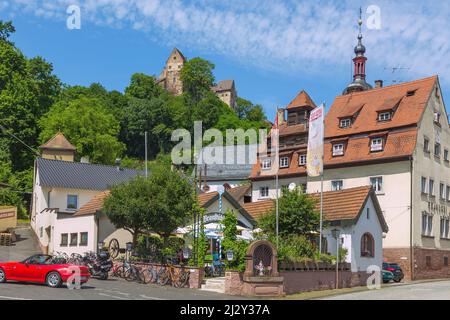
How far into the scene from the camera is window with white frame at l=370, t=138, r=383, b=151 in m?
49.6

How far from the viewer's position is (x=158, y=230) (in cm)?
3353

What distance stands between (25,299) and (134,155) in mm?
99226

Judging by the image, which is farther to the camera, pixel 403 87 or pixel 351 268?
pixel 403 87

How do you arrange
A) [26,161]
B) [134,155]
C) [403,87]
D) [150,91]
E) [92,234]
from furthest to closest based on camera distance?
1. [150,91]
2. [134,155]
3. [26,161]
4. [403,87]
5. [92,234]

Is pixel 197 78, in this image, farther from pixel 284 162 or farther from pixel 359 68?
pixel 284 162

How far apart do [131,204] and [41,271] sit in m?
8.19

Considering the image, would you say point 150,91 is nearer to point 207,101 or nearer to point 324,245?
point 207,101

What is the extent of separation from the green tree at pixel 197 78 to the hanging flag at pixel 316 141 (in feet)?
341

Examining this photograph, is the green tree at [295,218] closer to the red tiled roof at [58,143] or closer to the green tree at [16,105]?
the red tiled roof at [58,143]

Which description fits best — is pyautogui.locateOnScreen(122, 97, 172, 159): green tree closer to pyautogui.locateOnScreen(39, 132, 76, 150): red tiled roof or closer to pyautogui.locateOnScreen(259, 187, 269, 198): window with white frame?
pyautogui.locateOnScreen(39, 132, 76, 150): red tiled roof

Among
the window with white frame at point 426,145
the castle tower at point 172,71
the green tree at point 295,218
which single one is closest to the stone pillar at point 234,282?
the green tree at point 295,218

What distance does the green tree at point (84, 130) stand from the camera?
7550 cm

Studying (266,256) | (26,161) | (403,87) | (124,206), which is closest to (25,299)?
(266,256)

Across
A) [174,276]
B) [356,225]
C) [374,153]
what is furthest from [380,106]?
[174,276]
